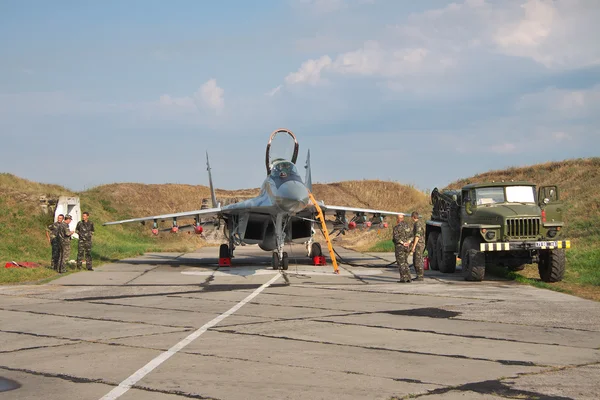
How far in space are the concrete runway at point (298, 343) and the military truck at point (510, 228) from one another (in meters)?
1.02

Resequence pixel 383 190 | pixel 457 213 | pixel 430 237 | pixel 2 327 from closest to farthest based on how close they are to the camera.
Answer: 1. pixel 2 327
2. pixel 457 213
3. pixel 430 237
4. pixel 383 190

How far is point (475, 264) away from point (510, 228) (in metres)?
1.19

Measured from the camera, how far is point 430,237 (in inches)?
805

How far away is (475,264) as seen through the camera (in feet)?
52.3

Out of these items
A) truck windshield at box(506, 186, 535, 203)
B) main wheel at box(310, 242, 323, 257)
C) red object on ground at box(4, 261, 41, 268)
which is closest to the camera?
truck windshield at box(506, 186, 535, 203)

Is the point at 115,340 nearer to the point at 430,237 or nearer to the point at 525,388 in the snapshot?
the point at 525,388

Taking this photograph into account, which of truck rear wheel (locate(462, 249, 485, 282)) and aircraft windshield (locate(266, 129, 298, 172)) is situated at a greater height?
aircraft windshield (locate(266, 129, 298, 172))

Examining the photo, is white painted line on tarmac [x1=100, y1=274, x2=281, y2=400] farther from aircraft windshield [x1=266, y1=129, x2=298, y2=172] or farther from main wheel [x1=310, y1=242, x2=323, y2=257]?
main wheel [x1=310, y1=242, x2=323, y2=257]

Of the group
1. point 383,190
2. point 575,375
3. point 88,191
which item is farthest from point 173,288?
point 383,190

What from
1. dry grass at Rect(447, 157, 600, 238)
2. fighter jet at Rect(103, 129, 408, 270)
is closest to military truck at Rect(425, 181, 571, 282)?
fighter jet at Rect(103, 129, 408, 270)

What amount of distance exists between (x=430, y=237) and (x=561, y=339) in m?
11.9

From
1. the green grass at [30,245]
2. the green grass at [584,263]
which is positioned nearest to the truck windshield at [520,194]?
the green grass at [584,263]

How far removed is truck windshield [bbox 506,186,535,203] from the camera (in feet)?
54.1

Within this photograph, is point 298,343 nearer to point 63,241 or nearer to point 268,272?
point 268,272
